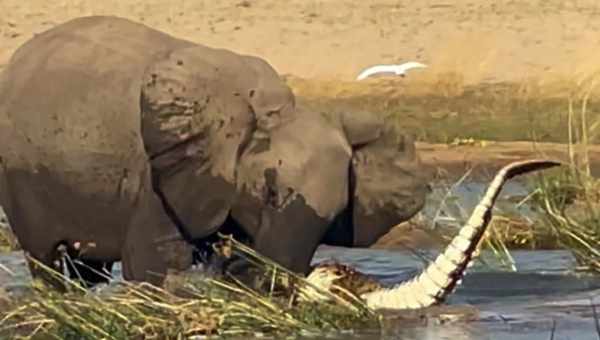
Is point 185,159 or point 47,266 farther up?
point 185,159

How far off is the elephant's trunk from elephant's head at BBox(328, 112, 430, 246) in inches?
10.3

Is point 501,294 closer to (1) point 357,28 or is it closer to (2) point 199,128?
(2) point 199,128

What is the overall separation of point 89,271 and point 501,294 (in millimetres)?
1895

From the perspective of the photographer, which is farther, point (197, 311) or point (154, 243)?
point (154, 243)

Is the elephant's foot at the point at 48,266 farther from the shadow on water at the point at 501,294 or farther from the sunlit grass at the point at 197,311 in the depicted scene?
the sunlit grass at the point at 197,311

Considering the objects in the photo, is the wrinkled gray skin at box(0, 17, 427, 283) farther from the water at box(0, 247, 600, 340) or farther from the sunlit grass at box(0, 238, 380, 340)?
the water at box(0, 247, 600, 340)

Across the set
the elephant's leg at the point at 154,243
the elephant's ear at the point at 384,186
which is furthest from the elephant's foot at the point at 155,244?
the elephant's ear at the point at 384,186

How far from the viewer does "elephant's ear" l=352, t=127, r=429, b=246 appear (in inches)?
368

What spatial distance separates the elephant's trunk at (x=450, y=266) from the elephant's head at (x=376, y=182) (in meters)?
0.26

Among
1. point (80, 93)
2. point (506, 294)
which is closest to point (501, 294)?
point (506, 294)

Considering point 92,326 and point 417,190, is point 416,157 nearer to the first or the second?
point 417,190

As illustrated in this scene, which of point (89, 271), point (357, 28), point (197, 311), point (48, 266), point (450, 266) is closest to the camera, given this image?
point (197, 311)

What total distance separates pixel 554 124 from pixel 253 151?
9.79 metres

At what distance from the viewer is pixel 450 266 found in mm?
9203
